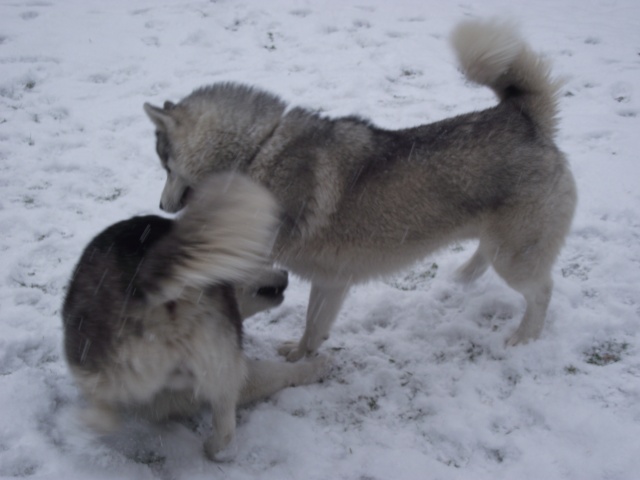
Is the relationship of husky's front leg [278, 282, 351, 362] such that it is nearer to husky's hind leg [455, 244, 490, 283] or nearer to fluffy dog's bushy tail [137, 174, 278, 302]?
husky's hind leg [455, 244, 490, 283]

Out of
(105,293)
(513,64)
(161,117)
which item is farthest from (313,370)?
(513,64)

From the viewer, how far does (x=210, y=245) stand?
2045mm

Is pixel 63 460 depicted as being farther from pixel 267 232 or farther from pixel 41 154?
pixel 41 154

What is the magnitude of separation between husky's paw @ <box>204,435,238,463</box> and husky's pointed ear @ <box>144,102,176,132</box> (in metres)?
1.68

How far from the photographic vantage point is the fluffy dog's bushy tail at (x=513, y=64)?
3072 millimetres

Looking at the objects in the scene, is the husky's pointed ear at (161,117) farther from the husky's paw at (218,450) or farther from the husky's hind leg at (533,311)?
the husky's hind leg at (533,311)

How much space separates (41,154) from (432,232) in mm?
3841

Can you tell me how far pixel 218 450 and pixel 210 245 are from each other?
3.71ft

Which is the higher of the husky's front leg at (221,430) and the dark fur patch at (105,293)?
the dark fur patch at (105,293)

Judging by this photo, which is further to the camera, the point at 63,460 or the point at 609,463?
the point at 609,463

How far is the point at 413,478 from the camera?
8.45 ft

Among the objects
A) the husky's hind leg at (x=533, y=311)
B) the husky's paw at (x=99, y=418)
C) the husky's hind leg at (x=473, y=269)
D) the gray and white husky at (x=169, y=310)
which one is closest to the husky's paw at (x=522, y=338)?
the husky's hind leg at (x=533, y=311)

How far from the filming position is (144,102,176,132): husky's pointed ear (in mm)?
2943

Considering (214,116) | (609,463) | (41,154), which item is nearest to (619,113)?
(609,463)
